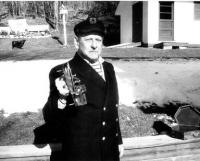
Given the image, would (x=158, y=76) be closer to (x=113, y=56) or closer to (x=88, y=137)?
(x=113, y=56)

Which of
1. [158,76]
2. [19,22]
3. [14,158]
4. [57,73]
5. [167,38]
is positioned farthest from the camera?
[19,22]

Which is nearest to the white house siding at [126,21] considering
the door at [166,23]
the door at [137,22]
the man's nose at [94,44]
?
the door at [137,22]

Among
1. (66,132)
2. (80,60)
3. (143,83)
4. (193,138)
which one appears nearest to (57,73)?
(80,60)

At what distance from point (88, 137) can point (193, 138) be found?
1.71 metres

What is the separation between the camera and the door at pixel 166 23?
17.9m

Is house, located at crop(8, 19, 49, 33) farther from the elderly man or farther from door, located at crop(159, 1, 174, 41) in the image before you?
the elderly man

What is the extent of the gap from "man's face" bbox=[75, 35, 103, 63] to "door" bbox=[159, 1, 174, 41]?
15.8 meters

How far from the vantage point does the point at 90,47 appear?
258cm

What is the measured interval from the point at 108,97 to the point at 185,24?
16.0 meters

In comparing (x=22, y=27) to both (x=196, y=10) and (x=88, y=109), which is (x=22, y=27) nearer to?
(x=196, y=10)

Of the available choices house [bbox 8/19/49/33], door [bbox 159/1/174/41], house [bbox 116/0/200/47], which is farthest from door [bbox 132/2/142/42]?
house [bbox 8/19/49/33]

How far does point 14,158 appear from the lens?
11.4 feet

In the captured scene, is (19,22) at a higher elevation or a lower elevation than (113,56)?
higher

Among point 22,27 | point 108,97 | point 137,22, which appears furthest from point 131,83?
point 22,27
